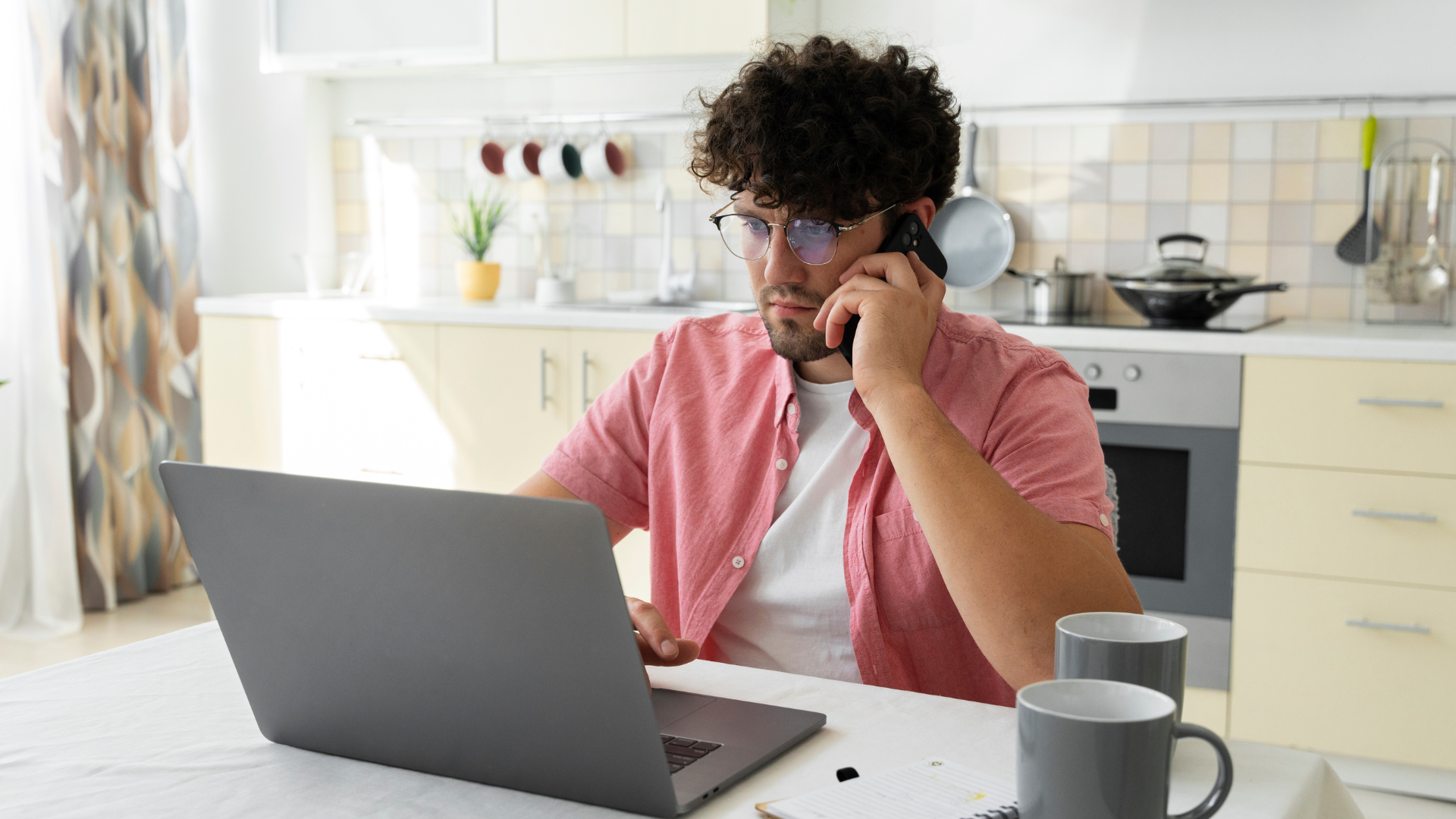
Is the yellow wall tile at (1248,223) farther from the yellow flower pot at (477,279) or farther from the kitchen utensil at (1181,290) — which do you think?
the yellow flower pot at (477,279)

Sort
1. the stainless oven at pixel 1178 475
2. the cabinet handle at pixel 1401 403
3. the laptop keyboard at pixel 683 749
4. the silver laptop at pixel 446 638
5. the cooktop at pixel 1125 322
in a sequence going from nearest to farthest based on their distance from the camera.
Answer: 1. the silver laptop at pixel 446 638
2. the laptop keyboard at pixel 683 749
3. the cabinet handle at pixel 1401 403
4. the stainless oven at pixel 1178 475
5. the cooktop at pixel 1125 322

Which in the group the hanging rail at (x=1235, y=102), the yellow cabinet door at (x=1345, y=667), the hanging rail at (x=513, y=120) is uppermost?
the hanging rail at (x=513, y=120)

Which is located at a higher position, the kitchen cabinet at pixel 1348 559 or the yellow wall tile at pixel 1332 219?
the yellow wall tile at pixel 1332 219

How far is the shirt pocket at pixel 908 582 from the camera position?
3.97 ft

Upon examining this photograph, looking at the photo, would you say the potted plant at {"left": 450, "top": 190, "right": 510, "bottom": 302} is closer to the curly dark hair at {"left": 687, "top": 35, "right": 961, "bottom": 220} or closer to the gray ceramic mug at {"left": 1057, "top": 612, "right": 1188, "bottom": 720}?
the curly dark hair at {"left": 687, "top": 35, "right": 961, "bottom": 220}

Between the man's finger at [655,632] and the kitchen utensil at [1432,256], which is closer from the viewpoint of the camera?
the man's finger at [655,632]

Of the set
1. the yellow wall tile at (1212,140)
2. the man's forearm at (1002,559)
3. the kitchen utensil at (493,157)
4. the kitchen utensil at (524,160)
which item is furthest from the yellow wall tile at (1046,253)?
the man's forearm at (1002,559)

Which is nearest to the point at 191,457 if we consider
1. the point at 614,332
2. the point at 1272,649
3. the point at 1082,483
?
the point at 614,332

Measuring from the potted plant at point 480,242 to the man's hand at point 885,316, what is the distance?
91.0 inches

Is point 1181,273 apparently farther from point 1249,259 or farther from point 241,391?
point 241,391

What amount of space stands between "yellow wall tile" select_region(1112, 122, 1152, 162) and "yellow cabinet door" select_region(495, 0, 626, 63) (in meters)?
1.24

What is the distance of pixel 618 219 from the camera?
3.49m

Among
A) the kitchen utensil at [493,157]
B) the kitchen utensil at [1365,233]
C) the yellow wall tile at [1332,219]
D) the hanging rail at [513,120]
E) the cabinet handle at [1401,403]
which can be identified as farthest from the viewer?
the kitchen utensil at [493,157]

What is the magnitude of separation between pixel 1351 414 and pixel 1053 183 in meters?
1.01
